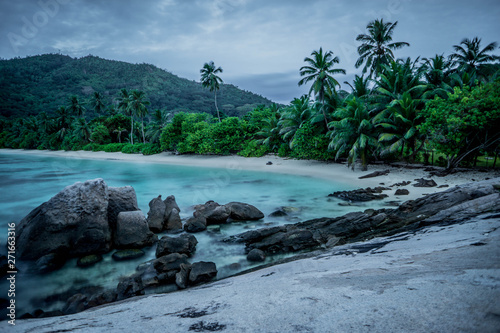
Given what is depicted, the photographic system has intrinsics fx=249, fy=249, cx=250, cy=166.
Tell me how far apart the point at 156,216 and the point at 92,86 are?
112m

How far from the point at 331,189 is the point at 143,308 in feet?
50.2

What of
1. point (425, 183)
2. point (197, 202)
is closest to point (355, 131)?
point (425, 183)

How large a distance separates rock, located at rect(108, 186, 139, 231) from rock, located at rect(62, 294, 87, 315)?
3301 mm

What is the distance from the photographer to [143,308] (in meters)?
3.26

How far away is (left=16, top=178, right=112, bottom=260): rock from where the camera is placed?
771cm

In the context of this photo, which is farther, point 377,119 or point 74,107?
point 74,107

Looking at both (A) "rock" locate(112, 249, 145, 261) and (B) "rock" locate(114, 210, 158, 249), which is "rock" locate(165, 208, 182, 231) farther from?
(A) "rock" locate(112, 249, 145, 261)

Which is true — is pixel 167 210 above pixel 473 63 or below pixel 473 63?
below

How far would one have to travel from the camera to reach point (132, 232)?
8422 millimetres

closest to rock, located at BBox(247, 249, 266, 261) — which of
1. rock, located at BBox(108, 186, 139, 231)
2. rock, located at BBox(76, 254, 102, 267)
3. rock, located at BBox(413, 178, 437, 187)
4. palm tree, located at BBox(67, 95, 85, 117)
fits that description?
rock, located at BBox(76, 254, 102, 267)

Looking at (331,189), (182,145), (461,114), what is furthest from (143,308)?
(182,145)

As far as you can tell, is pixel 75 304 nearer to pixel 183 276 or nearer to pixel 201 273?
pixel 183 276

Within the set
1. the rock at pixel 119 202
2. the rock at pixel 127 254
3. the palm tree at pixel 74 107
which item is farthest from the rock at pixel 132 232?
the palm tree at pixel 74 107

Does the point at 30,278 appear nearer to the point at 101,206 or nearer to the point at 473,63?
the point at 101,206
